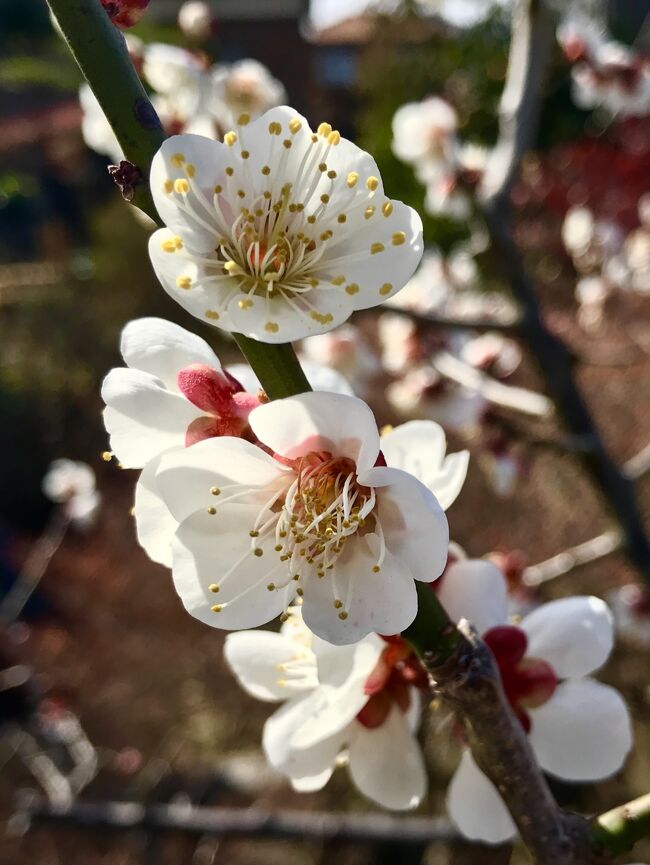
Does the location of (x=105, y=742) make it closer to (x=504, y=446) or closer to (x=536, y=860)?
(x=504, y=446)

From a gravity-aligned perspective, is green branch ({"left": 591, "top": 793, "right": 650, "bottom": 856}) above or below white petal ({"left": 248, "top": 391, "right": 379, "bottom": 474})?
below

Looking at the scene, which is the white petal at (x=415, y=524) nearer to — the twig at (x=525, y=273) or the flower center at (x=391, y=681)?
the flower center at (x=391, y=681)

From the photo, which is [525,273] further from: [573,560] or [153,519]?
[153,519]

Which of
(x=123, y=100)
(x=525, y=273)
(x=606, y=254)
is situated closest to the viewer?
(x=123, y=100)

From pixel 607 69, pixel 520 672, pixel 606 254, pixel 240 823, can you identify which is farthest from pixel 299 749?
pixel 606 254

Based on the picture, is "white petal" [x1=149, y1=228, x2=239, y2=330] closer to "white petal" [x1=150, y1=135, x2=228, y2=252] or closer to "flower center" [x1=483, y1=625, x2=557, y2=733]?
"white petal" [x1=150, y1=135, x2=228, y2=252]

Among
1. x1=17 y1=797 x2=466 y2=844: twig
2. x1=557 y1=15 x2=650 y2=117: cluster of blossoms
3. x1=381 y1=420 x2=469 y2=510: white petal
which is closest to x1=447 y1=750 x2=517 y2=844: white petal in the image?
x1=381 y1=420 x2=469 y2=510: white petal
